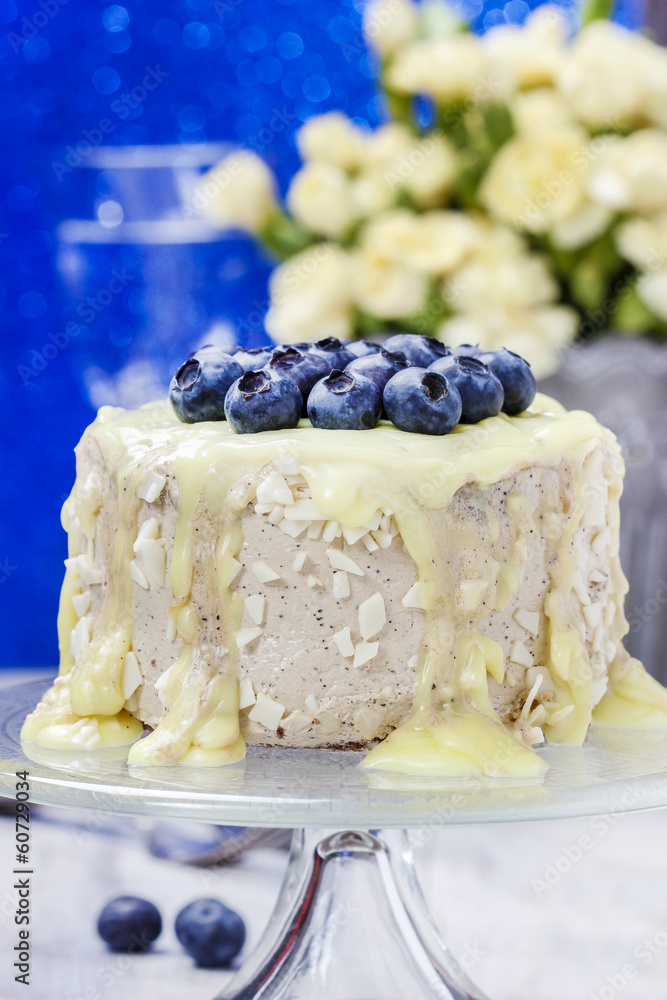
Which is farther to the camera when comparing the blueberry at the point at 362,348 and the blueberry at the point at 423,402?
the blueberry at the point at 362,348

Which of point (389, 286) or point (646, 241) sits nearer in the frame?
point (646, 241)

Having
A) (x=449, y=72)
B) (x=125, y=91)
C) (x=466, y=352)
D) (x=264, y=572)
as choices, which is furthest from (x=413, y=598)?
(x=125, y=91)

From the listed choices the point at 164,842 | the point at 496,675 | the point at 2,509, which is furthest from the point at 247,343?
the point at 496,675

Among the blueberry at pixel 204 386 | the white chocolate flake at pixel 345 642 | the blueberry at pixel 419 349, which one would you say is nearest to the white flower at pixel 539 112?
the blueberry at pixel 419 349

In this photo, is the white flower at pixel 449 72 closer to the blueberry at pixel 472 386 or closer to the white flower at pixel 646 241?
the white flower at pixel 646 241

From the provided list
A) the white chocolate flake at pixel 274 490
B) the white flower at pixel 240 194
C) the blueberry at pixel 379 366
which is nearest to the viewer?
the white chocolate flake at pixel 274 490

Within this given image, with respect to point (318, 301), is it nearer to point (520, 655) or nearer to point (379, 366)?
point (379, 366)

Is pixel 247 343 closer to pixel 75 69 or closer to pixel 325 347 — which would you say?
pixel 75 69
